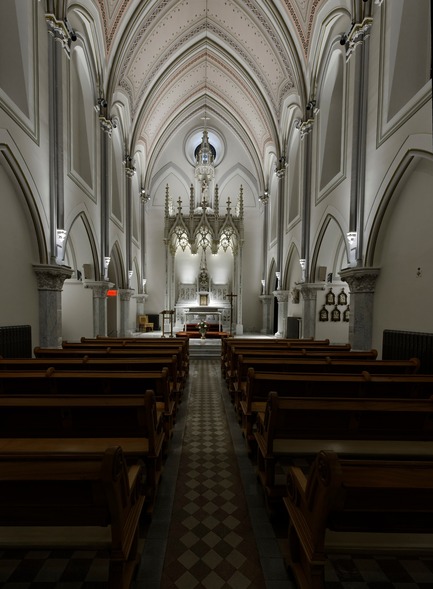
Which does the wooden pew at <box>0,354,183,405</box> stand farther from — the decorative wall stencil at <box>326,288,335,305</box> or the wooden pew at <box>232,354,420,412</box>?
the decorative wall stencil at <box>326,288,335,305</box>

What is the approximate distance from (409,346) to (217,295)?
533 inches

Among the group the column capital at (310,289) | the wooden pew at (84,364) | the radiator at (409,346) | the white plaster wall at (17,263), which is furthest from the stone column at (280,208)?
the wooden pew at (84,364)

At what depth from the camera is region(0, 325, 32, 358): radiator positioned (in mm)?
6133

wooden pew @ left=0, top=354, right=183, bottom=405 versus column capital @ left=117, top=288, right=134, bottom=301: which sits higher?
column capital @ left=117, top=288, right=134, bottom=301

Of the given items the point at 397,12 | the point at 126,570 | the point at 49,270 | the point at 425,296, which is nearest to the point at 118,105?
the point at 49,270

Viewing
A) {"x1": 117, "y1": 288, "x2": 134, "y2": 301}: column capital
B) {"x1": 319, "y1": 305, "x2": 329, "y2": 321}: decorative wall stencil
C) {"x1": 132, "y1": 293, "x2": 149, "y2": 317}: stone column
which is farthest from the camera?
{"x1": 132, "y1": 293, "x2": 149, "y2": 317}: stone column

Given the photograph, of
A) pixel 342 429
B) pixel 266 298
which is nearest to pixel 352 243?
pixel 342 429

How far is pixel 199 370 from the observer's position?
9195 mm

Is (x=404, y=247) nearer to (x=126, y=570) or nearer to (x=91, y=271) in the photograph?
(x=126, y=570)

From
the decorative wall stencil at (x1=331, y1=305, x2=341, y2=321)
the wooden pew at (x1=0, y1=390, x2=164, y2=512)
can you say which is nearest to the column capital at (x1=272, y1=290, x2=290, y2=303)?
the decorative wall stencil at (x1=331, y1=305, x2=341, y2=321)

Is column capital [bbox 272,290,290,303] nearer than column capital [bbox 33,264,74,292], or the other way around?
column capital [bbox 33,264,74,292]

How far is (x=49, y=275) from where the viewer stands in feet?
24.6

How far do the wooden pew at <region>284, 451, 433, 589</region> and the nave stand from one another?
615 millimetres

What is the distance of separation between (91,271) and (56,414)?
9097 mm
